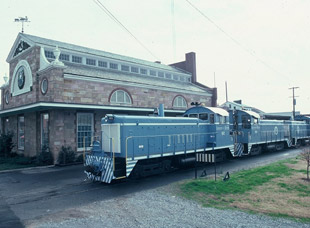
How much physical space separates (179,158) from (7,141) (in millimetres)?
15996

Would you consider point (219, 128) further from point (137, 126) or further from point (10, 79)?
point (10, 79)

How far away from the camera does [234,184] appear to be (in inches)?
384

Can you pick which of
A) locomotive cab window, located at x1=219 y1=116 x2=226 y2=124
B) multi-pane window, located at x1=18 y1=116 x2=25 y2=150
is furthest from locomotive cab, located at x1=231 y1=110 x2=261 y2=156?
multi-pane window, located at x1=18 y1=116 x2=25 y2=150

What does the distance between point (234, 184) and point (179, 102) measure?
16436 millimetres

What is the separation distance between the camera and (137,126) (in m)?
12.1

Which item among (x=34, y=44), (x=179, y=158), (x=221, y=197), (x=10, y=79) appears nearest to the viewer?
(x=221, y=197)

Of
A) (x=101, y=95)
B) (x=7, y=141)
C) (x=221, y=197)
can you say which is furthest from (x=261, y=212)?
(x=7, y=141)

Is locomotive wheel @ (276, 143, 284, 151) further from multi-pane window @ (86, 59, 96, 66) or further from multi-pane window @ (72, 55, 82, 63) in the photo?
multi-pane window @ (72, 55, 82, 63)

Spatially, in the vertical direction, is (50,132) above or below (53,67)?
below

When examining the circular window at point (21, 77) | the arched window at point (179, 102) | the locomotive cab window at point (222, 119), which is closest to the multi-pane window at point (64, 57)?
the circular window at point (21, 77)

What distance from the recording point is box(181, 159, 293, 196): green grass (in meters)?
9.02

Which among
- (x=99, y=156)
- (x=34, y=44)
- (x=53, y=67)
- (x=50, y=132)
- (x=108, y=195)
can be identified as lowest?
(x=108, y=195)

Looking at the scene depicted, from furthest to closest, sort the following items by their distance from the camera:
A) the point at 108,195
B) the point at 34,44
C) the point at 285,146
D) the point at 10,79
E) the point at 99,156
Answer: the point at 285,146
the point at 10,79
the point at 34,44
the point at 99,156
the point at 108,195

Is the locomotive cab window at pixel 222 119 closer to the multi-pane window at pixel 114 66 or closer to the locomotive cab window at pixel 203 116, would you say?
the locomotive cab window at pixel 203 116
